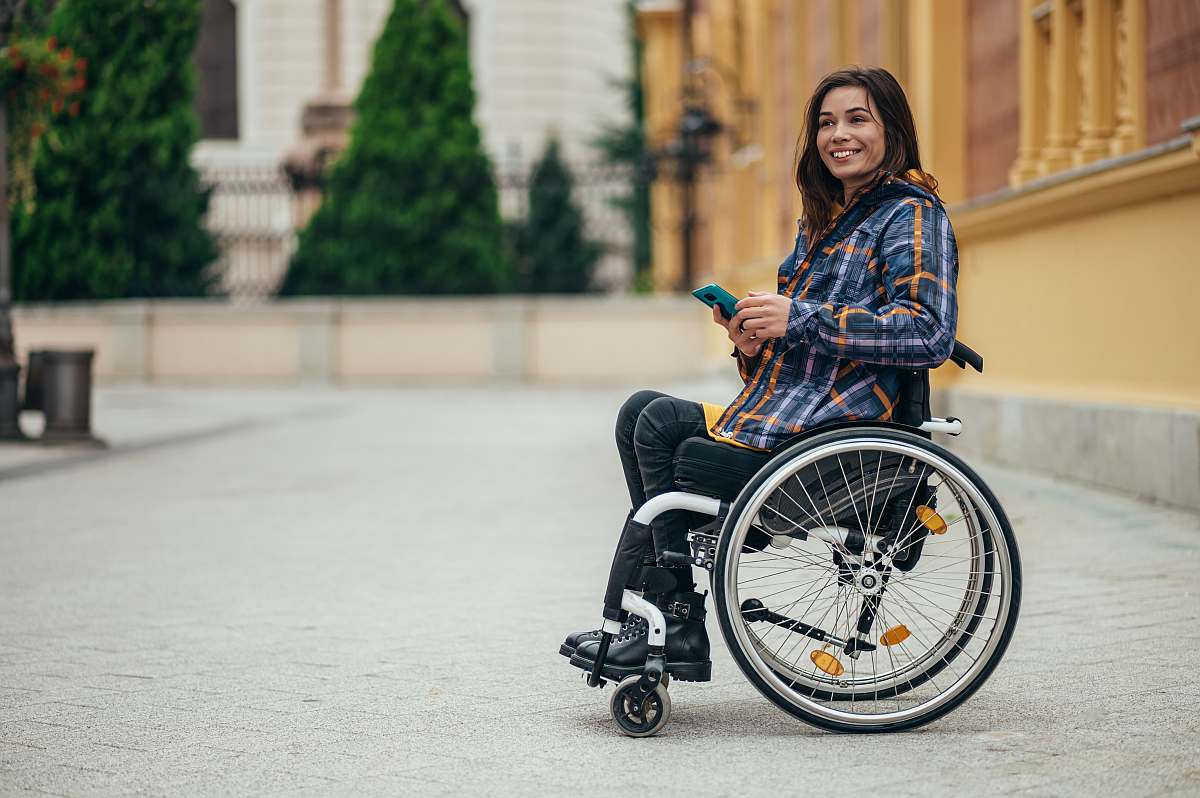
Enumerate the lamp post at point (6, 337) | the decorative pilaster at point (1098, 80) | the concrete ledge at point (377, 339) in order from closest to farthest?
the decorative pilaster at point (1098, 80)
the lamp post at point (6, 337)
the concrete ledge at point (377, 339)

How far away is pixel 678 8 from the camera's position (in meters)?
36.0

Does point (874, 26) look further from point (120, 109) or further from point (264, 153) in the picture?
point (264, 153)

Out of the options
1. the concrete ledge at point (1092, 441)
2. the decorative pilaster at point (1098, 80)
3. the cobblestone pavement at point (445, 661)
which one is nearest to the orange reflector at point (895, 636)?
the cobblestone pavement at point (445, 661)

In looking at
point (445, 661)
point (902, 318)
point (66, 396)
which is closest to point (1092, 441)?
point (445, 661)

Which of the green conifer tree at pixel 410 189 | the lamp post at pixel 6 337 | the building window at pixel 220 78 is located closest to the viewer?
the lamp post at pixel 6 337

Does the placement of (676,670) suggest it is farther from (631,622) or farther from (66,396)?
(66,396)

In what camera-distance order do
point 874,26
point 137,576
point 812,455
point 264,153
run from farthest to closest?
point 264,153
point 874,26
point 137,576
point 812,455

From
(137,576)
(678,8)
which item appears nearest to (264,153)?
(678,8)

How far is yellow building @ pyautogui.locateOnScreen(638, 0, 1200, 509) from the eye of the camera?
26.2 feet

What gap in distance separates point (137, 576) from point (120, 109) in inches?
726

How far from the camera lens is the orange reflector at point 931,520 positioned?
12.9 feet

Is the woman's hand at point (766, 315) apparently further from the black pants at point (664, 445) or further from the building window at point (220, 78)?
the building window at point (220, 78)

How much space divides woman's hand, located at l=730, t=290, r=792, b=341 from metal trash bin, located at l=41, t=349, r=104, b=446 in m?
10.1

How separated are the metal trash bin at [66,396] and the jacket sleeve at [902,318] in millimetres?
10136
